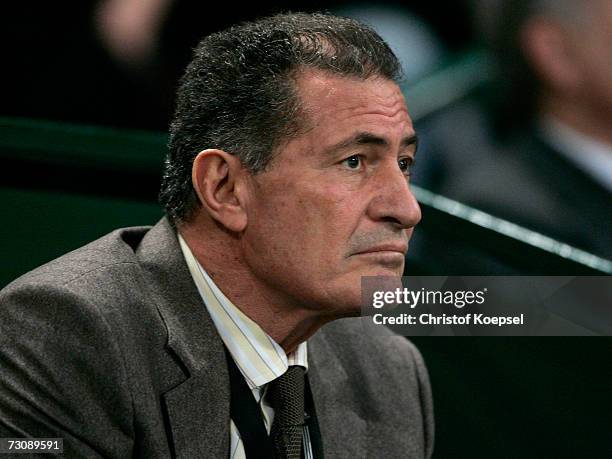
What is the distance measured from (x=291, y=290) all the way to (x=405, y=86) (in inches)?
38.7

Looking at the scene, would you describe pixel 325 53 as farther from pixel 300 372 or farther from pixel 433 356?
pixel 433 356

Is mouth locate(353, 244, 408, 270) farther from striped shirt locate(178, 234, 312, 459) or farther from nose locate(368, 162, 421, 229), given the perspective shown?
striped shirt locate(178, 234, 312, 459)

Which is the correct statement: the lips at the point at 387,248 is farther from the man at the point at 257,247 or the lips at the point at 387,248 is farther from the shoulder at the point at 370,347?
the shoulder at the point at 370,347

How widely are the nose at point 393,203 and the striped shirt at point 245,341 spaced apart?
302 millimetres

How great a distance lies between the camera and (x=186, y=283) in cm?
173

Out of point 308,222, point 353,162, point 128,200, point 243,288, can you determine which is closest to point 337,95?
point 353,162

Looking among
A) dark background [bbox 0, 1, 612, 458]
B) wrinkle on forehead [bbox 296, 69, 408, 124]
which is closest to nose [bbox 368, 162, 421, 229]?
wrinkle on forehead [bbox 296, 69, 408, 124]

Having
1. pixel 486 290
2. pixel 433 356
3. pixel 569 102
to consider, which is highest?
pixel 569 102

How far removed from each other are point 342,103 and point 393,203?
20 cm

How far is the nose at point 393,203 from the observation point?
5.64ft

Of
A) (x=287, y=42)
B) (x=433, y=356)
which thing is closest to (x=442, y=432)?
(x=433, y=356)

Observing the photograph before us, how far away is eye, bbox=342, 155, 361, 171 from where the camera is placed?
68.7 inches

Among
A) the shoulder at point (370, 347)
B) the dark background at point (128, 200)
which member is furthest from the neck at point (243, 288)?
the dark background at point (128, 200)

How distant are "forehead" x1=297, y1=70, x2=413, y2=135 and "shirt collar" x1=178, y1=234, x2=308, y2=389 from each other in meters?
0.34
